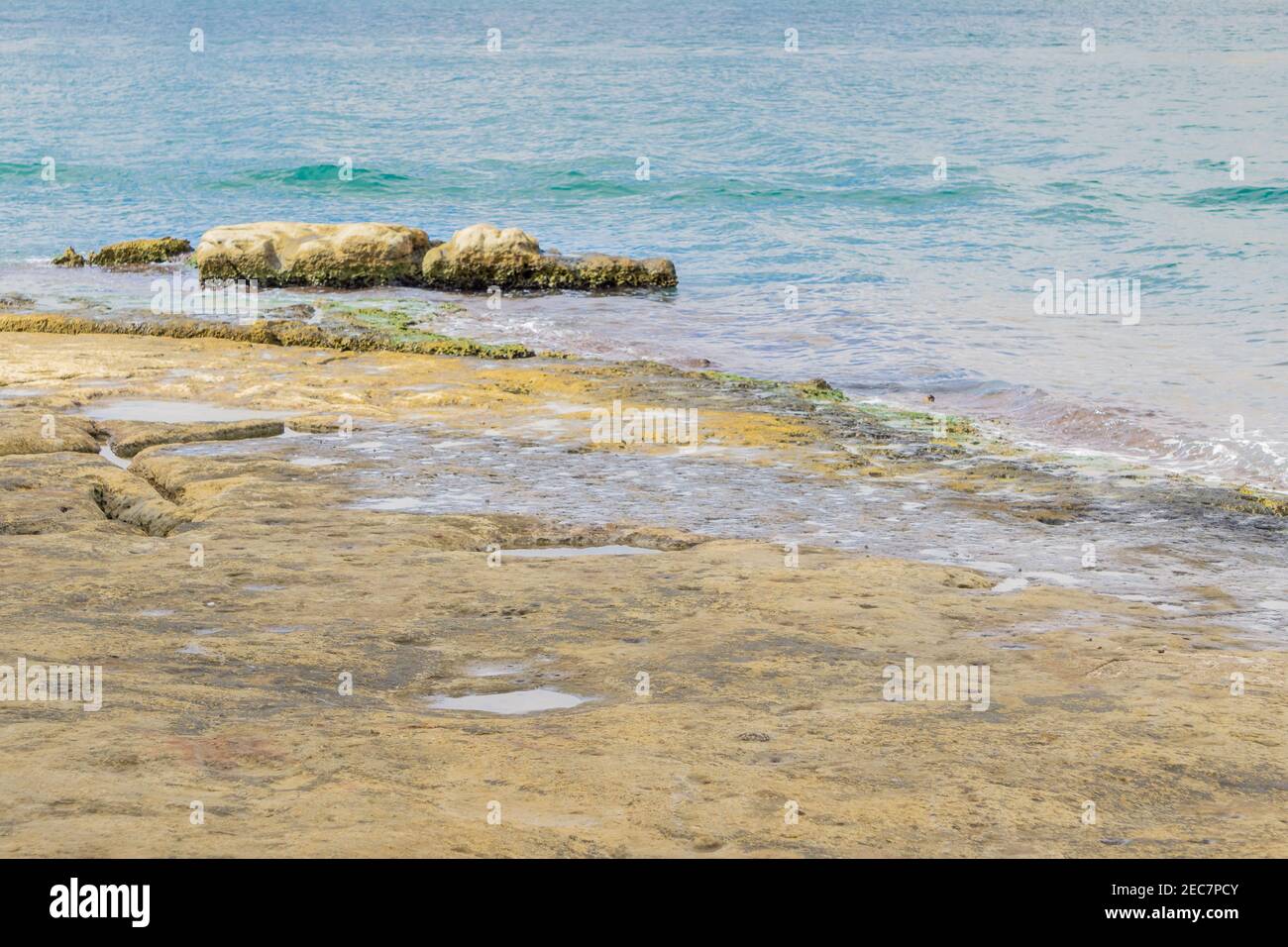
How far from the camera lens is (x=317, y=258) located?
1819cm

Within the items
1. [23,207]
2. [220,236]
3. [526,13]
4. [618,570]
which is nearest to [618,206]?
[220,236]

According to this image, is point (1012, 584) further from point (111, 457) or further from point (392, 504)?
point (111, 457)

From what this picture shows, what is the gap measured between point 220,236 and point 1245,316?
44.6ft

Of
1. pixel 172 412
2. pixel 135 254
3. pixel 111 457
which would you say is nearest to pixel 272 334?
pixel 172 412

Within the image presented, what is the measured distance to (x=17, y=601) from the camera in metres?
5.62

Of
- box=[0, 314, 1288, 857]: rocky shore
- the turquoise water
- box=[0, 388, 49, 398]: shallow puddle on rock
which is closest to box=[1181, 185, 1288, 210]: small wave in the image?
the turquoise water

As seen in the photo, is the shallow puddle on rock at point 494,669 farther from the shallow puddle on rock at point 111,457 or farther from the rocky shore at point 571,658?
the shallow puddle on rock at point 111,457

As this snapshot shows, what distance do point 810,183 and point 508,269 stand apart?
11.3 meters

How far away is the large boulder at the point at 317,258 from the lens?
18188 mm

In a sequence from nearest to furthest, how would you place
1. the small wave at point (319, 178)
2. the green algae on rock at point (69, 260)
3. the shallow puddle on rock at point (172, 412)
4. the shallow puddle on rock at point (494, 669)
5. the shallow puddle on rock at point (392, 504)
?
the shallow puddle on rock at point (494, 669) → the shallow puddle on rock at point (392, 504) → the shallow puddle on rock at point (172, 412) → the green algae on rock at point (69, 260) → the small wave at point (319, 178)

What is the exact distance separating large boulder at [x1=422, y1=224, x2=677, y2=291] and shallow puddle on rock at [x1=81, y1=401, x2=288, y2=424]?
7595 millimetres

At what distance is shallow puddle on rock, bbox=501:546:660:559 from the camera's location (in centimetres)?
699

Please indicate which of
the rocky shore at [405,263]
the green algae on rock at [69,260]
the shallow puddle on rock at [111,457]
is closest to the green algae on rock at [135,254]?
the green algae on rock at [69,260]

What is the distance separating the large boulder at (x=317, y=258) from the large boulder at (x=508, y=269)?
498 millimetres
